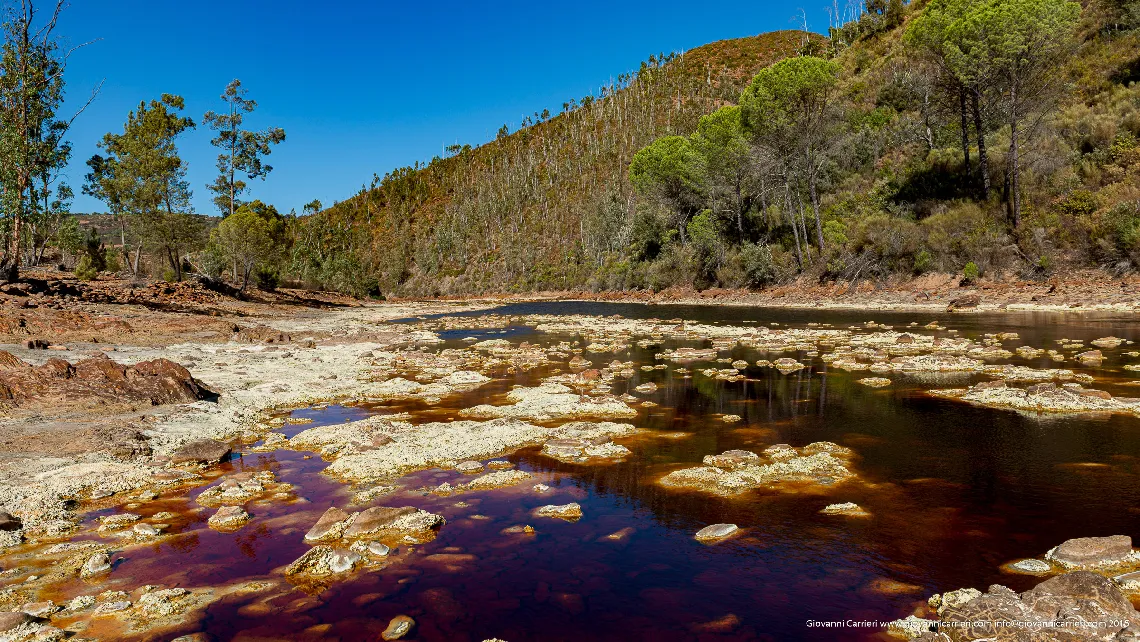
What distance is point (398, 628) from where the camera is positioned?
17.0 ft

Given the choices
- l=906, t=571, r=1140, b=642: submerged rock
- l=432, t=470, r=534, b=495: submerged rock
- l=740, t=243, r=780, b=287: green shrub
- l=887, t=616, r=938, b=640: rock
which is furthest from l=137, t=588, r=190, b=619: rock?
l=740, t=243, r=780, b=287: green shrub

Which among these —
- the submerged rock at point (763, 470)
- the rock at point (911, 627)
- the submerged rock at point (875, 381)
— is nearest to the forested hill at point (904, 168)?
the submerged rock at point (875, 381)

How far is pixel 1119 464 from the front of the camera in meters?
8.77

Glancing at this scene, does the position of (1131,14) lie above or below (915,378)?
above

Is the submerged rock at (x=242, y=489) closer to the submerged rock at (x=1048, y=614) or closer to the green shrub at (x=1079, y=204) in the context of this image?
the submerged rock at (x=1048, y=614)

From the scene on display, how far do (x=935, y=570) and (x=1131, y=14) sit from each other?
6968cm

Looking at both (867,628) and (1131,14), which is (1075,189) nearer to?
(1131,14)

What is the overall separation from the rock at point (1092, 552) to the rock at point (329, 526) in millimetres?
8325

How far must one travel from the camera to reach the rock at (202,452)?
10.3 m

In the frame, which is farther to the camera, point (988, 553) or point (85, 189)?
point (85, 189)

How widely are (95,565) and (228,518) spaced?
1.60 metres

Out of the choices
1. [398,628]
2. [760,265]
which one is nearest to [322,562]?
[398,628]

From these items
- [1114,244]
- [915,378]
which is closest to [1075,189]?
[1114,244]

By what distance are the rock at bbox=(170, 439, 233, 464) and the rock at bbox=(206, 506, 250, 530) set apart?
3045 mm
